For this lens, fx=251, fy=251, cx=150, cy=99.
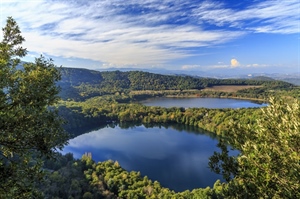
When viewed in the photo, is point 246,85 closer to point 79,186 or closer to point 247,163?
point 79,186

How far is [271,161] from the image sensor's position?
5574 millimetres

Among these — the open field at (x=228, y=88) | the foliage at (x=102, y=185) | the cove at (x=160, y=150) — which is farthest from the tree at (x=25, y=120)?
the open field at (x=228, y=88)

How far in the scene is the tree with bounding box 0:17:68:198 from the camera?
15.8 ft

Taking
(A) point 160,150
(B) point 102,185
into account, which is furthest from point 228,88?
(B) point 102,185

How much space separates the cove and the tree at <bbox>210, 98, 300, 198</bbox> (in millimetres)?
25473

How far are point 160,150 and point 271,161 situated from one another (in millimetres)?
40544

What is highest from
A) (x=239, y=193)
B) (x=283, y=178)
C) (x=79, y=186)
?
(x=283, y=178)

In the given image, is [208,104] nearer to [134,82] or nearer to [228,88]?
[228,88]

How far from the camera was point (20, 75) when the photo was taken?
580cm

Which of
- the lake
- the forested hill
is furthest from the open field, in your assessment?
the lake

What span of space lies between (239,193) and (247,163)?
0.76 metres

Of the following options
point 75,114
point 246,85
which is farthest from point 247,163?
point 246,85

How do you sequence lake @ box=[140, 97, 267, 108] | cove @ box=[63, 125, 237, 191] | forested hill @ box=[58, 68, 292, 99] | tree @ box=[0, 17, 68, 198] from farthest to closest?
forested hill @ box=[58, 68, 292, 99]
lake @ box=[140, 97, 267, 108]
cove @ box=[63, 125, 237, 191]
tree @ box=[0, 17, 68, 198]

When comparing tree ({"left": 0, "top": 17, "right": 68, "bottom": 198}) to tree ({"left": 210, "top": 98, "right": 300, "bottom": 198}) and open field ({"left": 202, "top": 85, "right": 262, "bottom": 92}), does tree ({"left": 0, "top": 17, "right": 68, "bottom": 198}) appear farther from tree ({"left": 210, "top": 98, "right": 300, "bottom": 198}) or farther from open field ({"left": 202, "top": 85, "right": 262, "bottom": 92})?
open field ({"left": 202, "top": 85, "right": 262, "bottom": 92})
